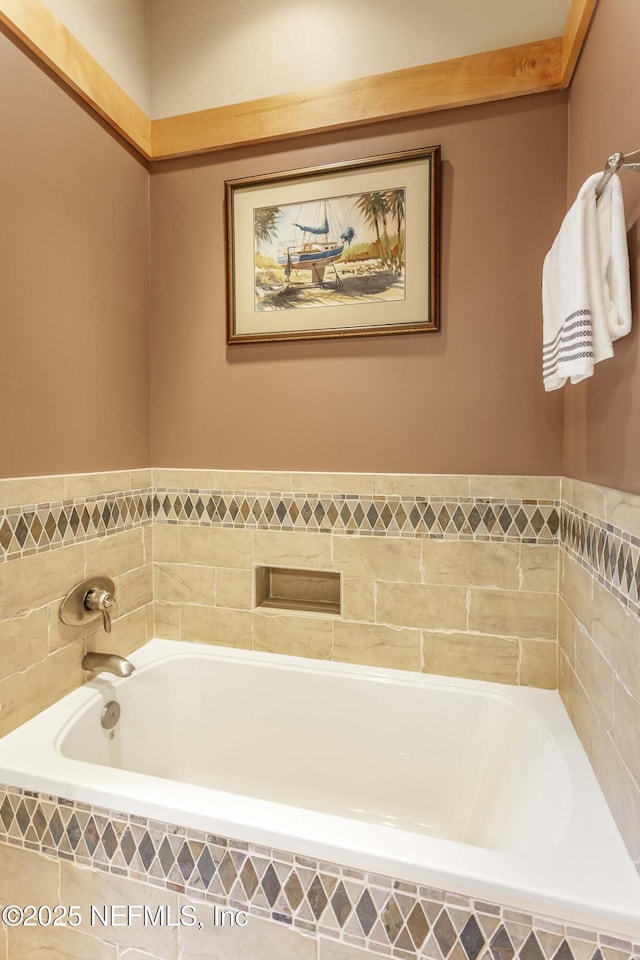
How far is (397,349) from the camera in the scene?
180cm

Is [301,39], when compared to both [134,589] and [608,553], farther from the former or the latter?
[134,589]

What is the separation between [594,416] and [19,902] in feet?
6.30

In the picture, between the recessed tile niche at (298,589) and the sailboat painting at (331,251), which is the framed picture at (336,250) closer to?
the sailboat painting at (331,251)

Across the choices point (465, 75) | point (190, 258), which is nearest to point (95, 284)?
point (190, 258)

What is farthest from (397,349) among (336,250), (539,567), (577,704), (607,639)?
(577,704)

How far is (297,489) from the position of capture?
1.92m

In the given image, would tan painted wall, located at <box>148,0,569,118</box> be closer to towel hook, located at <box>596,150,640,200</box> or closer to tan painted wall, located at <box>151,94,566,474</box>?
tan painted wall, located at <box>151,94,566,474</box>

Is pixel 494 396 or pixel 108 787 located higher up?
pixel 494 396

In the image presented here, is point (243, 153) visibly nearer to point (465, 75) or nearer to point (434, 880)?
point (465, 75)

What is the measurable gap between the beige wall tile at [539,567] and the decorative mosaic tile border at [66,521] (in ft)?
4.94

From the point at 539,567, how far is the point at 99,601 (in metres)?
1.53

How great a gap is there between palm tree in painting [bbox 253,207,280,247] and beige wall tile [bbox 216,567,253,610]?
52.1 inches

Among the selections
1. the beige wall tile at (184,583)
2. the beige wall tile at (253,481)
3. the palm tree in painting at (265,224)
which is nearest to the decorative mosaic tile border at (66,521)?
the beige wall tile at (184,583)

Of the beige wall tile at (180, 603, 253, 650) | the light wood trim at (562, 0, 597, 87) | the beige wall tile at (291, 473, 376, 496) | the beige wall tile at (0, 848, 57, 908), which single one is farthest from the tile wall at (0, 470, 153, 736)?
the light wood trim at (562, 0, 597, 87)
